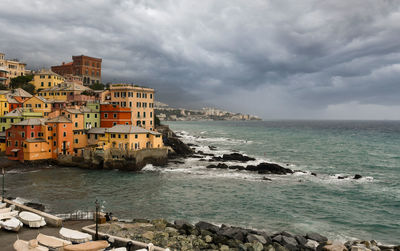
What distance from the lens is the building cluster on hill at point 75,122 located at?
54.0 metres

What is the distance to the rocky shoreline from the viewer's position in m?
22.0

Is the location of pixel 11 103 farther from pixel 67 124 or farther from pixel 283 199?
pixel 283 199

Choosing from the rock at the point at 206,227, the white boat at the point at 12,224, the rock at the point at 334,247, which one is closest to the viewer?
the white boat at the point at 12,224

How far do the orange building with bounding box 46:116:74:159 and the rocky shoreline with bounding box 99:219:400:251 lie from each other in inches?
1424

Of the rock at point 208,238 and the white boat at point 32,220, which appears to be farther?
the rock at point 208,238

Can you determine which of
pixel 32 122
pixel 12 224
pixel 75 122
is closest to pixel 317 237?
pixel 12 224

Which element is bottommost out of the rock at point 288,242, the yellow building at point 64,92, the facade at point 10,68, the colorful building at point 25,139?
the rock at point 288,242

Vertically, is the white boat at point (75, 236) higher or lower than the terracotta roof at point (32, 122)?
lower

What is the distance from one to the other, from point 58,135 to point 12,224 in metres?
36.3

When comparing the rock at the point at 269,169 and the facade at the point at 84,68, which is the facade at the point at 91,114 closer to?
the rock at the point at 269,169

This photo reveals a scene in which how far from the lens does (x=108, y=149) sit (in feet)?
176

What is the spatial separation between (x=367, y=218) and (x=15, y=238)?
34000mm

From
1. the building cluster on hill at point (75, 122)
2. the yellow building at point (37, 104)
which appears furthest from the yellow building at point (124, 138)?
the yellow building at point (37, 104)

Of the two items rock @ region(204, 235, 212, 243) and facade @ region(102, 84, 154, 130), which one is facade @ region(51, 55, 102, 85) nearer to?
facade @ region(102, 84, 154, 130)
